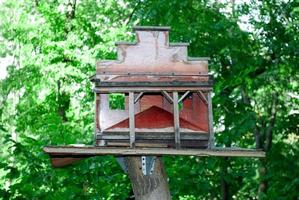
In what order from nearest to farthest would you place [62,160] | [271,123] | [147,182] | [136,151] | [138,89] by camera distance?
[136,151], [138,89], [147,182], [62,160], [271,123]

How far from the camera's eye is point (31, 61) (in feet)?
32.3

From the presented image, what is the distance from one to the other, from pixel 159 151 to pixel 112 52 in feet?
20.0

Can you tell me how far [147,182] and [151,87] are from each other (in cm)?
86

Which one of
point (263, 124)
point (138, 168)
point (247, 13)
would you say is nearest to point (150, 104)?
point (138, 168)

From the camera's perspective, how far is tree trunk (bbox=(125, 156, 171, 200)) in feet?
14.2

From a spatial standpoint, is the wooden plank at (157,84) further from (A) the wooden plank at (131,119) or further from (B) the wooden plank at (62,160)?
(B) the wooden plank at (62,160)

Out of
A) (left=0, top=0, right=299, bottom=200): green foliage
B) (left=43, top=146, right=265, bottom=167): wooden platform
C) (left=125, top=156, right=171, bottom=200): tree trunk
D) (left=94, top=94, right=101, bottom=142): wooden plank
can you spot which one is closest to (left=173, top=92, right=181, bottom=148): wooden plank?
(left=43, top=146, right=265, bottom=167): wooden platform

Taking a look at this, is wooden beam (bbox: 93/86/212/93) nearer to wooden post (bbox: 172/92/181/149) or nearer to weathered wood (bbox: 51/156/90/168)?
wooden post (bbox: 172/92/181/149)

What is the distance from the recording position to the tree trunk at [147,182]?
14.2 ft

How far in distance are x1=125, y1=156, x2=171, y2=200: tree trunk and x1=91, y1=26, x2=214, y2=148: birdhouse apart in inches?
11.6

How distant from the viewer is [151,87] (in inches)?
163

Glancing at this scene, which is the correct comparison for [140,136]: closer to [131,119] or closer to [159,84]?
[131,119]

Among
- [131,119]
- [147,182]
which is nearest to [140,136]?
[131,119]

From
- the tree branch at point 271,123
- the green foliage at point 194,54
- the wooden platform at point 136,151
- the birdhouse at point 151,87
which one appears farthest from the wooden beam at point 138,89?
the tree branch at point 271,123
